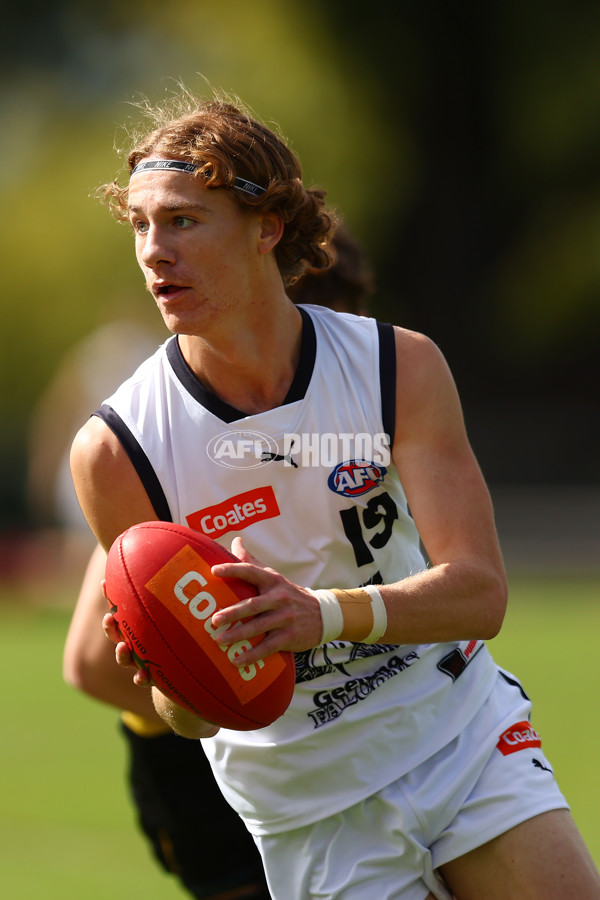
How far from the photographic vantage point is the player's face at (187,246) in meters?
3.20

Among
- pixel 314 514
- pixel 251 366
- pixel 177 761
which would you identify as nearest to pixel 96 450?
pixel 251 366

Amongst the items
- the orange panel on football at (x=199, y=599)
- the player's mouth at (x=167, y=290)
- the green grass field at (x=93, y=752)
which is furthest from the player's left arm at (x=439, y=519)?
the green grass field at (x=93, y=752)

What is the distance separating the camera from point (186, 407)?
11.0 feet

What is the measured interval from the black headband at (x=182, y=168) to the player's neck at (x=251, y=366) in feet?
1.03

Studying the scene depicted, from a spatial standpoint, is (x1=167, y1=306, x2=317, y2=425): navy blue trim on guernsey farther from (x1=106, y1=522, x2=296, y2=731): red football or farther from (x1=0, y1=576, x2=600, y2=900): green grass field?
Result: (x1=0, y1=576, x2=600, y2=900): green grass field

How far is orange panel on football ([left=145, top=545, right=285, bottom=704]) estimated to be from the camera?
2938mm

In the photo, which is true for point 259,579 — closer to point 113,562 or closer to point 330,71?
point 113,562

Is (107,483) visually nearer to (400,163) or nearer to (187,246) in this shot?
(187,246)

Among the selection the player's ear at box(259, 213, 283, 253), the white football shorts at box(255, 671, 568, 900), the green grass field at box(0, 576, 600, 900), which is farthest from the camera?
the green grass field at box(0, 576, 600, 900)

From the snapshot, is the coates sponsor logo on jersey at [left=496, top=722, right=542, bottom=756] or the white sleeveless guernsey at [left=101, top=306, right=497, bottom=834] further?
the coates sponsor logo on jersey at [left=496, top=722, right=542, bottom=756]

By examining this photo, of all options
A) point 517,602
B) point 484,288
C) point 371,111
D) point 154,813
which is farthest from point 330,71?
point 154,813

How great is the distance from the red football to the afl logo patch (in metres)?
0.43

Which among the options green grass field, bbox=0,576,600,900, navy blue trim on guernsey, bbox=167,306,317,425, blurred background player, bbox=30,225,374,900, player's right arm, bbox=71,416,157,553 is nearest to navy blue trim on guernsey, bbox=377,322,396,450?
navy blue trim on guernsey, bbox=167,306,317,425

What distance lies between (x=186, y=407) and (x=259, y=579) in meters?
0.63
